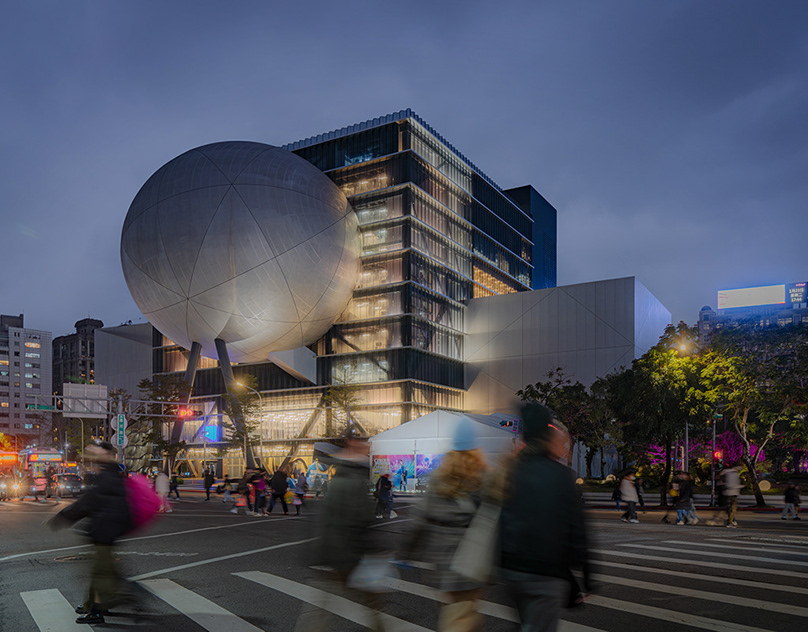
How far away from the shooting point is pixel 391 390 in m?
71.2

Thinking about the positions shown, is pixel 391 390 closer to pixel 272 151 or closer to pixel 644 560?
pixel 272 151

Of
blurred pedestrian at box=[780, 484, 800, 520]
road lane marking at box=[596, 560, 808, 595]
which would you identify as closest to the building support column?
blurred pedestrian at box=[780, 484, 800, 520]

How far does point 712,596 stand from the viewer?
32.4 ft

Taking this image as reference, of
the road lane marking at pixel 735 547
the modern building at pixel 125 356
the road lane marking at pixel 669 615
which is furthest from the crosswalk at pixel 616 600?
the modern building at pixel 125 356

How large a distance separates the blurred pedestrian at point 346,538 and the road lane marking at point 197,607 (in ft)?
7.49

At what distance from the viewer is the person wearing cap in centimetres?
528

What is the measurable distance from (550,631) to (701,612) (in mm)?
5309

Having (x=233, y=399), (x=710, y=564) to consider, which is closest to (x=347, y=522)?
(x=710, y=564)

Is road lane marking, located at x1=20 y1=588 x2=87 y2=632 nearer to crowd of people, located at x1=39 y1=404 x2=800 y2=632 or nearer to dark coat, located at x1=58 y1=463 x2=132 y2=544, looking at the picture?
crowd of people, located at x1=39 y1=404 x2=800 y2=632

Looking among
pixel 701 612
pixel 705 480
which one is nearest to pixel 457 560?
pixel 701 612

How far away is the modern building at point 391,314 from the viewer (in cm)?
7119

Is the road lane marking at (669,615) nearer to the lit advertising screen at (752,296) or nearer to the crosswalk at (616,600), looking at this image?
the crosswalk at (616,600)

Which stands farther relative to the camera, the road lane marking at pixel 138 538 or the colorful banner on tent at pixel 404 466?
the colorful banner on tent at pixel 404 466

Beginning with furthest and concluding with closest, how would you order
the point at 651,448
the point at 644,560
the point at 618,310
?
the point at 618,310, the point at 651,448, the point at 644,560
